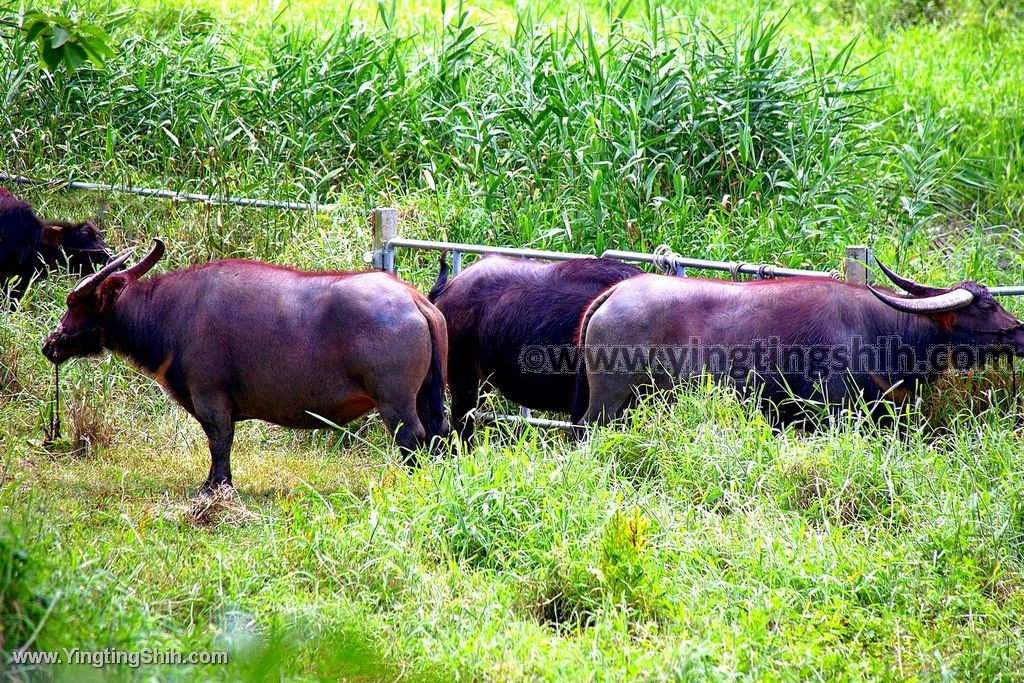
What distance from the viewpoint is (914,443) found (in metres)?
5.11

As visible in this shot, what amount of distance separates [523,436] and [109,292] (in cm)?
238

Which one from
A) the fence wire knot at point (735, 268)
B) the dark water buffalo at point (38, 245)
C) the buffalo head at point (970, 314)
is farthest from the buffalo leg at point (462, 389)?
the dark water buffalo at point (38, 245)

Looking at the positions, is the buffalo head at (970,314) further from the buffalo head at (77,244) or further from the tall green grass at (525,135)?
the buffalo head at (77,244)

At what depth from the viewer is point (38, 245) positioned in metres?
7.79

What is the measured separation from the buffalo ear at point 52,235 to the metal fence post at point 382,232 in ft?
7.76

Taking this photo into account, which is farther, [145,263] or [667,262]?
[667,262]

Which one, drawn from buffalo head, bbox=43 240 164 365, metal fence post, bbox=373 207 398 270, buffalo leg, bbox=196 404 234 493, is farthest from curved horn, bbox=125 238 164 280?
metal fence post, bbox=373 207 398 270

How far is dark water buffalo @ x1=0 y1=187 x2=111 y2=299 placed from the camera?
7.71 meters

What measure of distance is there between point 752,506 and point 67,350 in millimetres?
3638

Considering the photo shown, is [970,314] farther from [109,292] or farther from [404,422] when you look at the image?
[109,292]

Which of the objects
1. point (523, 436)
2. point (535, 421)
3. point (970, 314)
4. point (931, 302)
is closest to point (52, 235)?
point (535, 421)

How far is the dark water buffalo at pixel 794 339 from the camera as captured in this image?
5.60 meters

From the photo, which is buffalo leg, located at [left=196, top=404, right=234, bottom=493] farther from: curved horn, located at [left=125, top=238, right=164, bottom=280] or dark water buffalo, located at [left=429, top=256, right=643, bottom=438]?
dark water buffalo, located at [left=429, top=256, right=643, bottom=438]

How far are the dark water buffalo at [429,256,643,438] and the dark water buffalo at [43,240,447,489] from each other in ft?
1.89
